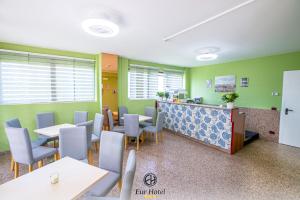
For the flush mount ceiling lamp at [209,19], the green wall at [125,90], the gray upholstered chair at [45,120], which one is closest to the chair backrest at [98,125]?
the gray upholstered chair at [45,120]

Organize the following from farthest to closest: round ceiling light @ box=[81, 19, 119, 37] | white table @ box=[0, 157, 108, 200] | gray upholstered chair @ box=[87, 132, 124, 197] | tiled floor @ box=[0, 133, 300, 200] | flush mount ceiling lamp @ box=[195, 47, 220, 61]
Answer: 1. flush mount ceiling lamp @ box=[195, 47, 220, 61]
2. tiled floor @ box=[0, 133, 300, 200]
3. round ceiling light @ box=[81, 19, 119, 37]
4. gray upholstered chair @ box=[87, 132, 124, 197]
5. white table @ box=[0, 157, 108, 200]

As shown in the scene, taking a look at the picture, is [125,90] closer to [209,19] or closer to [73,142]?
[73,142]

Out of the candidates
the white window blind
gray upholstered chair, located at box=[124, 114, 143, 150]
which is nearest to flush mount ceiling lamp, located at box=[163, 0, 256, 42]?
gray upholstered chair, located at box=[124, 114, 143, 150]

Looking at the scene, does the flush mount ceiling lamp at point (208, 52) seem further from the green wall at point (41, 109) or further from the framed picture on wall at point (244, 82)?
the green wall at point (41, 109)

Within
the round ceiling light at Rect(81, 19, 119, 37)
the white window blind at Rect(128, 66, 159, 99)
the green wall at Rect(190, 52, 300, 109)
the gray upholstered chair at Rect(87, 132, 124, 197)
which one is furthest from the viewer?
the white window blind at Rect(128, 66, 159, 99)

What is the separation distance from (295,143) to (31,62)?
725cm

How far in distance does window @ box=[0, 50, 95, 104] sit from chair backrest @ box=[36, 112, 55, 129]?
1.64ft

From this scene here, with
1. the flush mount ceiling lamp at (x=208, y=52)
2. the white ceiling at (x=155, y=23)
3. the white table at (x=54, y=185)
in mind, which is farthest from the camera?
the flush mount ceiling lamp at (x=208, y=52)

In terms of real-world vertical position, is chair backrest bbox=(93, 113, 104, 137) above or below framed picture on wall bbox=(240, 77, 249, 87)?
below

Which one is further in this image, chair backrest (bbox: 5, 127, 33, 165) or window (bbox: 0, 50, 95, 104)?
window (bbox: 0, 50, 95, 104)

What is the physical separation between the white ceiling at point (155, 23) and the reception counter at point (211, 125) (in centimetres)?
167

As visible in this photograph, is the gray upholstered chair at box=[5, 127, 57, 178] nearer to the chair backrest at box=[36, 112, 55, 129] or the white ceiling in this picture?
the chair backrest at box=[36, 112, 55, 129]

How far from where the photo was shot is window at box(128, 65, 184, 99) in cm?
522

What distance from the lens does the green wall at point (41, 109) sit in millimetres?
3352
